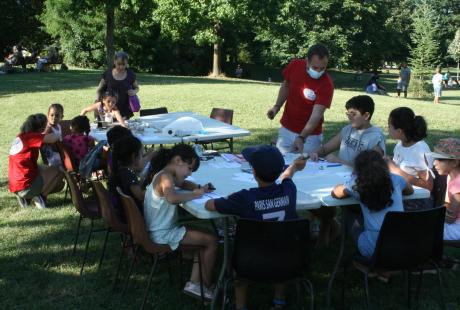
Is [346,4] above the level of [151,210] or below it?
above

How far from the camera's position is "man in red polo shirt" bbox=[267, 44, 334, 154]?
5098 mm

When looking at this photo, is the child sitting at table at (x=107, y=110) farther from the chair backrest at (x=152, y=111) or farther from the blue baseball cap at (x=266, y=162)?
the blue baseball cap at (x=266, y=162)

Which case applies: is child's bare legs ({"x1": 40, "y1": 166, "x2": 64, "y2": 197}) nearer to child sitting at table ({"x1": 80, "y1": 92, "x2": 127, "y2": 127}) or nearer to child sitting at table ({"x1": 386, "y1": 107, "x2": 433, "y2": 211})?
child sitting at table ({"x1": 80, "y1": 92, "x2": 127, "y2": 127})

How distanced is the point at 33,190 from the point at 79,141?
759 mm

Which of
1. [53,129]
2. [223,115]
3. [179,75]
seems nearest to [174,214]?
[53,129]

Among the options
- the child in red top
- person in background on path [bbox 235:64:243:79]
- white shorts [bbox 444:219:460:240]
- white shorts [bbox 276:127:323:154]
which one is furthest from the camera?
person in background on path [bbox 235:64:243:79]

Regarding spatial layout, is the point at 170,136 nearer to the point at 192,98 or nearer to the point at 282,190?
the point at 282,190

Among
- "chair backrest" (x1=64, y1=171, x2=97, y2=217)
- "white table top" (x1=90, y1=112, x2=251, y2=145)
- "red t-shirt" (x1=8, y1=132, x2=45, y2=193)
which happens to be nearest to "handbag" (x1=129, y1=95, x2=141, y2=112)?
"white table top" (x1=90, y1=112, x2=251, y2=145)

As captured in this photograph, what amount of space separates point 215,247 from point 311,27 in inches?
1398

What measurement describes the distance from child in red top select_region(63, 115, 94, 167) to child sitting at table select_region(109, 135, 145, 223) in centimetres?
209

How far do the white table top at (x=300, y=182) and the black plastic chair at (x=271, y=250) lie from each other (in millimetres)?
312

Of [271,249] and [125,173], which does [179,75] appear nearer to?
[125,173]

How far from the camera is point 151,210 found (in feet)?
12.0

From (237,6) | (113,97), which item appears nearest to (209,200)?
(113,97)
